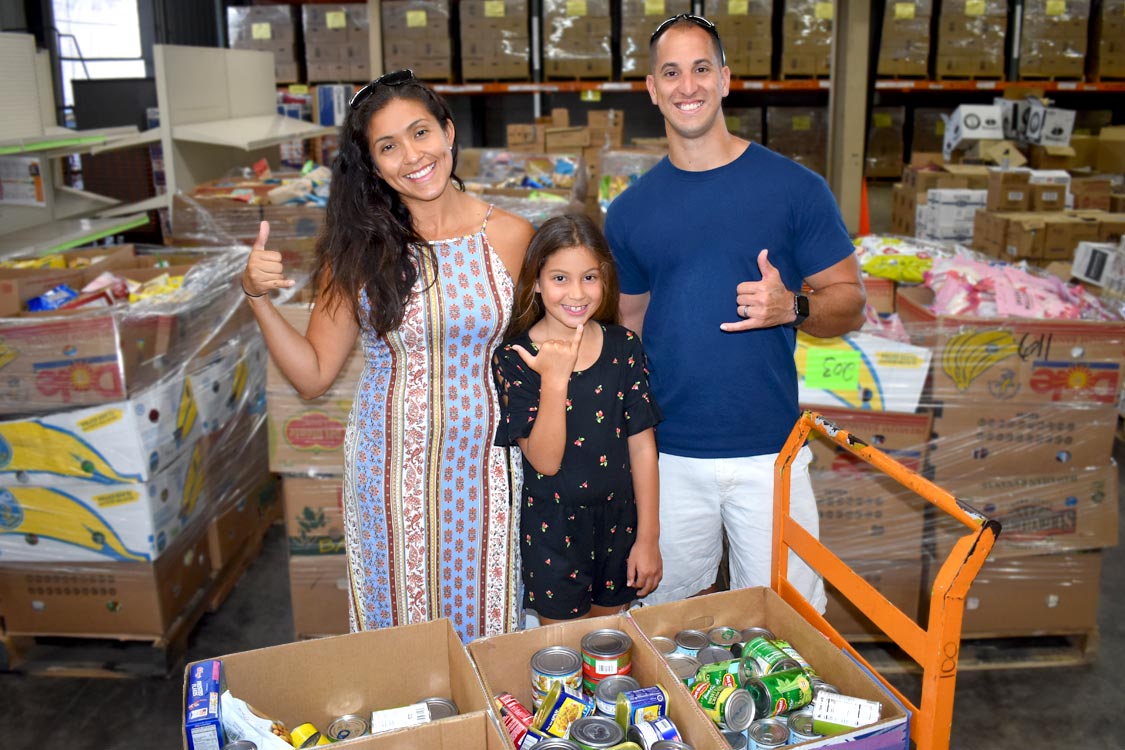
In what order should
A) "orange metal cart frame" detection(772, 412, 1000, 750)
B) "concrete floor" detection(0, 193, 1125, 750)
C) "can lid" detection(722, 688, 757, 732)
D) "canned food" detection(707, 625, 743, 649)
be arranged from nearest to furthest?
"orange metal cart frame" detection(772, 412, 1000, 750) < "can lid" detection(722, 688, 757, 732) < "canned food" detection(707, 625, 743, 649) < "concrete floor" detection(0, 193, 1125, 750)

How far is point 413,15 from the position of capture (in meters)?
7.60

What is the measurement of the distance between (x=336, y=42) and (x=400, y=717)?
7552mm

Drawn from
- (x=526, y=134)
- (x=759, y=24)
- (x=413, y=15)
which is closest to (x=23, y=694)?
(x=526, y=134)

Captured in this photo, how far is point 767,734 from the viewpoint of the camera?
1271mm

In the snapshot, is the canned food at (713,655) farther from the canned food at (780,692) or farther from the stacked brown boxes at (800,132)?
the stacked brown boxes at (800,132)

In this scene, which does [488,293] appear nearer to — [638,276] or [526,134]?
[638,276]

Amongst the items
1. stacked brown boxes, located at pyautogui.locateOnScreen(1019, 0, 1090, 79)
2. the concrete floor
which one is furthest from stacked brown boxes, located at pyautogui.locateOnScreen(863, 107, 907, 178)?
the concrete floor

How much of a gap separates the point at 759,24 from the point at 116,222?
5.42 m

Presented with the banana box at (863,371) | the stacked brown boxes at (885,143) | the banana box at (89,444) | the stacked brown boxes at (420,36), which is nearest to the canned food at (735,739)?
the banana box at (863,371)

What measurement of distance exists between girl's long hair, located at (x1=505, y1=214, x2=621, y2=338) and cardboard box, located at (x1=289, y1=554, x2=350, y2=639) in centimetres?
140

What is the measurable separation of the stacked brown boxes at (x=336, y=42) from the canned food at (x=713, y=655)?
7.32 metres

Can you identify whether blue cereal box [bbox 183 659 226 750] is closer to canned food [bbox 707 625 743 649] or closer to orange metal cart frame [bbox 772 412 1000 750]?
canned food [bbox 707 625 743 649]

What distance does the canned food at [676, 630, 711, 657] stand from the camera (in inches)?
57.6

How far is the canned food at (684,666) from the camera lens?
139 centimetres
